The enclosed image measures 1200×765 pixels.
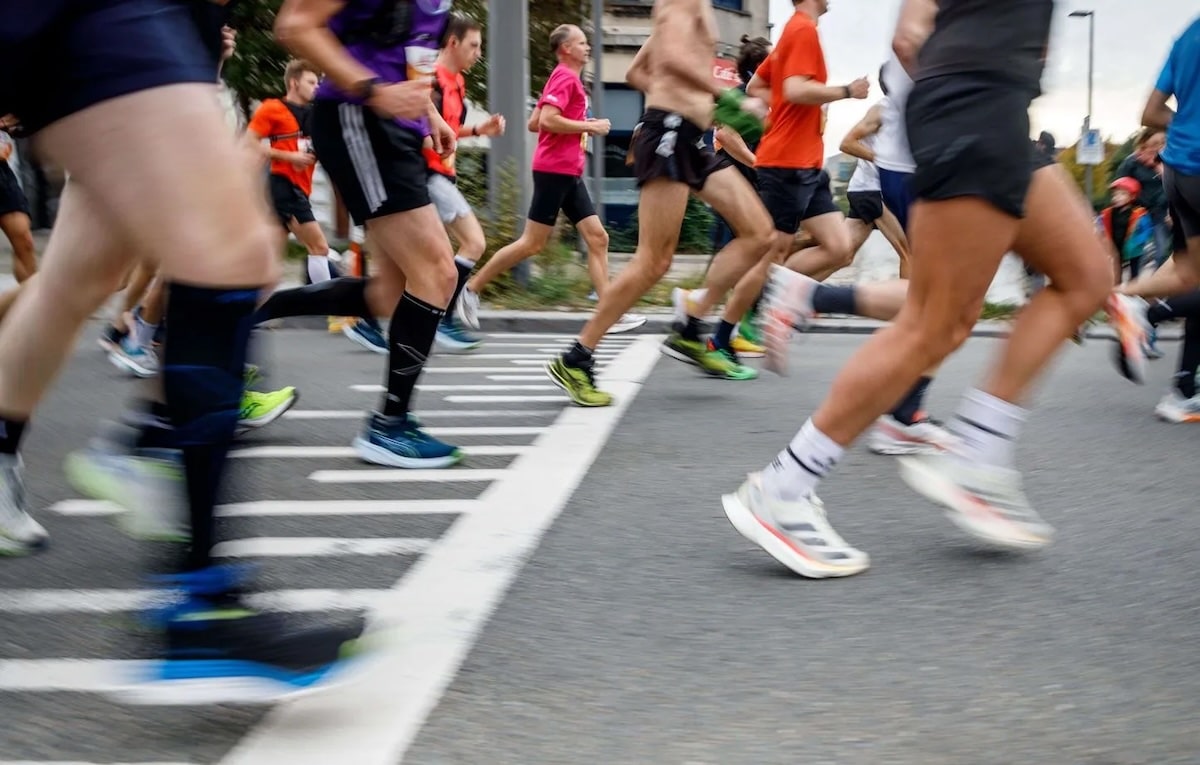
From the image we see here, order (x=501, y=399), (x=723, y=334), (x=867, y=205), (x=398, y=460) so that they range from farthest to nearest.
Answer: (x=867, y=205)
(x=723, y=334)
(x=501, y=399)
(x=398, y=460)

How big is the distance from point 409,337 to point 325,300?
66cm

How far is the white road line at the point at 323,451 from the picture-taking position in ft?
16.9

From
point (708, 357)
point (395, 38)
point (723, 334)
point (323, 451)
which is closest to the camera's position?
point (395, 38)

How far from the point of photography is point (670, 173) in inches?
242

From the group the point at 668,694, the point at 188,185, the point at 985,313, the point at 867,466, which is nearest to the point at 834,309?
the point at 867,466

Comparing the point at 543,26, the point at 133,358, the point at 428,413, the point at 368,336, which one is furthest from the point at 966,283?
the point at 543,26

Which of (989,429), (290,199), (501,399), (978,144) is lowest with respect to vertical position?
(290,199)

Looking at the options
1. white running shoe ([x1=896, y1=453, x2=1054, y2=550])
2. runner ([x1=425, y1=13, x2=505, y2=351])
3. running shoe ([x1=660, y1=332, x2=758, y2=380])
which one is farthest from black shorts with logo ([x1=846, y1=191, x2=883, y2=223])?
white running shoe ([x1=896, y1=453, x2=1054, y2=550])

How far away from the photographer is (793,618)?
10.3 ft

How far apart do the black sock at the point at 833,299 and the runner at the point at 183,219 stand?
2568mm

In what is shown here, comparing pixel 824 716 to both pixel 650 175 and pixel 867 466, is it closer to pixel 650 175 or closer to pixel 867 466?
pixel 867 466

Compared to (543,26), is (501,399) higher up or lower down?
higher up

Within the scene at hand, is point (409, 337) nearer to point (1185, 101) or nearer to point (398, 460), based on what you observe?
point (398, 460)

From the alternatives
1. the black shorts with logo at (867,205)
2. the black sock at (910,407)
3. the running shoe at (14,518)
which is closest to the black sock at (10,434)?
the running shoe at (14,518)
